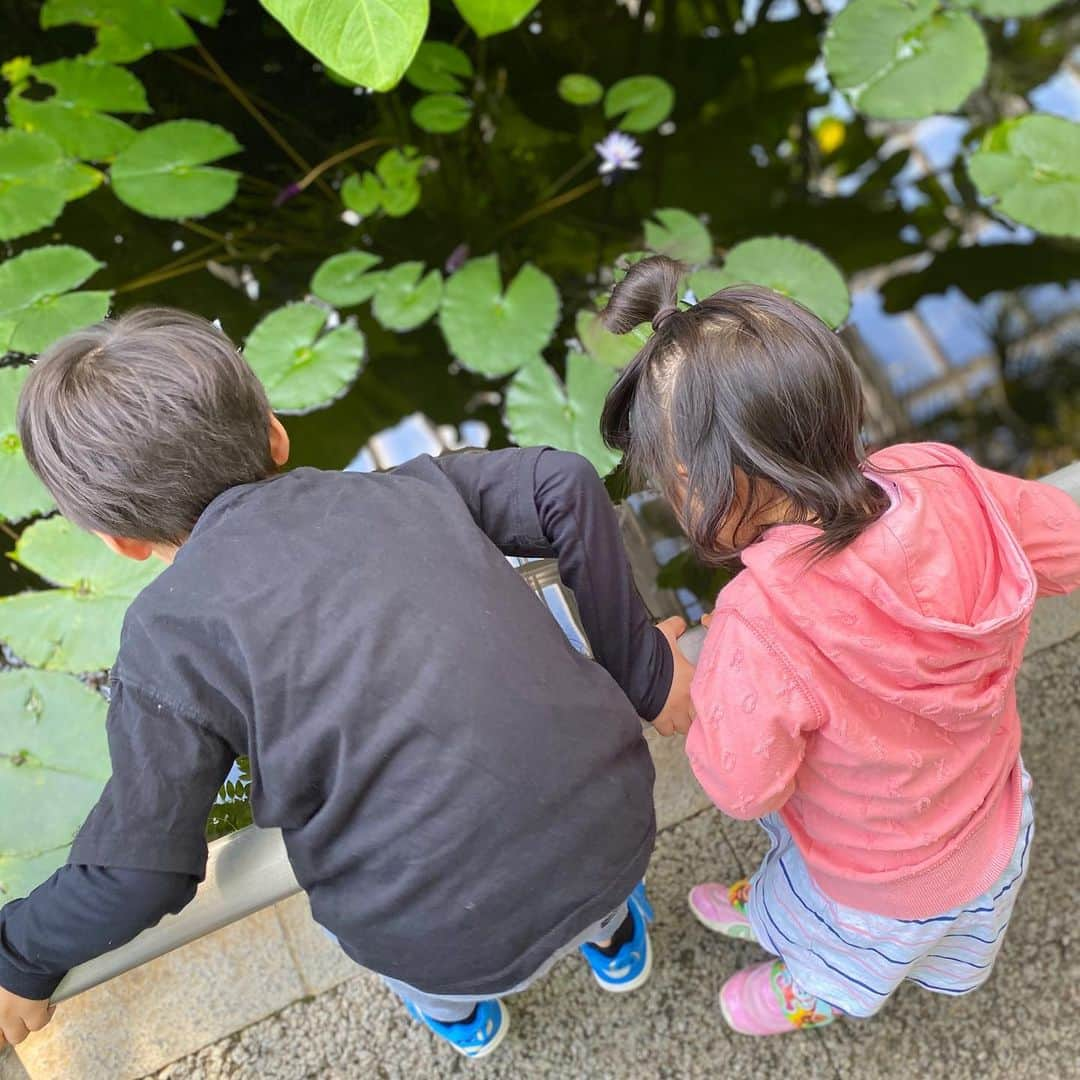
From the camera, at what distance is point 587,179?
186 cm

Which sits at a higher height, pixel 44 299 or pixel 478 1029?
pixel 44 299

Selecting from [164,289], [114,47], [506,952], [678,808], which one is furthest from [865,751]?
[114,47]

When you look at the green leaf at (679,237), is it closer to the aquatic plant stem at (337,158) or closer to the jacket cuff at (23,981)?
the aquatic plant stem at (337,158)

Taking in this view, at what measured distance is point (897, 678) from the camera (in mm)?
726

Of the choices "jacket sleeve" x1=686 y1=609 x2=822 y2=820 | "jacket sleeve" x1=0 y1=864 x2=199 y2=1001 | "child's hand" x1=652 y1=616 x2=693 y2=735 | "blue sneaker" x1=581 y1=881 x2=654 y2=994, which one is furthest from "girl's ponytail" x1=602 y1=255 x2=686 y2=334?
"blue sneaker" x1=581 y1=881 x2=654 y2=994

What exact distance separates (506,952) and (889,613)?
437 millimetres

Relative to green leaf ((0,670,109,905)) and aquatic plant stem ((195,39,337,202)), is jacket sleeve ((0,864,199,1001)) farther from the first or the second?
aquatic plant stem ((195,39,337,202))

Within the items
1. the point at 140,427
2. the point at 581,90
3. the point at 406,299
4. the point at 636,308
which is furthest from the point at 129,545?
the point at 581,90

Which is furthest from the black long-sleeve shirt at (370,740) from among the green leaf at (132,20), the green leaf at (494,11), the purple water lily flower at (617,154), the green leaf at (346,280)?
the green leaf at (132,20)

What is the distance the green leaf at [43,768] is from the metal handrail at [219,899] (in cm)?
19

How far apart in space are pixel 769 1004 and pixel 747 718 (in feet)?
1.78

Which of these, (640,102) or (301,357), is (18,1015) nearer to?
(301,357)

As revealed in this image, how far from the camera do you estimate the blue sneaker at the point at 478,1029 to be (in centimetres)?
110

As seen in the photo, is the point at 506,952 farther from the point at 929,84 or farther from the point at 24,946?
the point at 929,84
